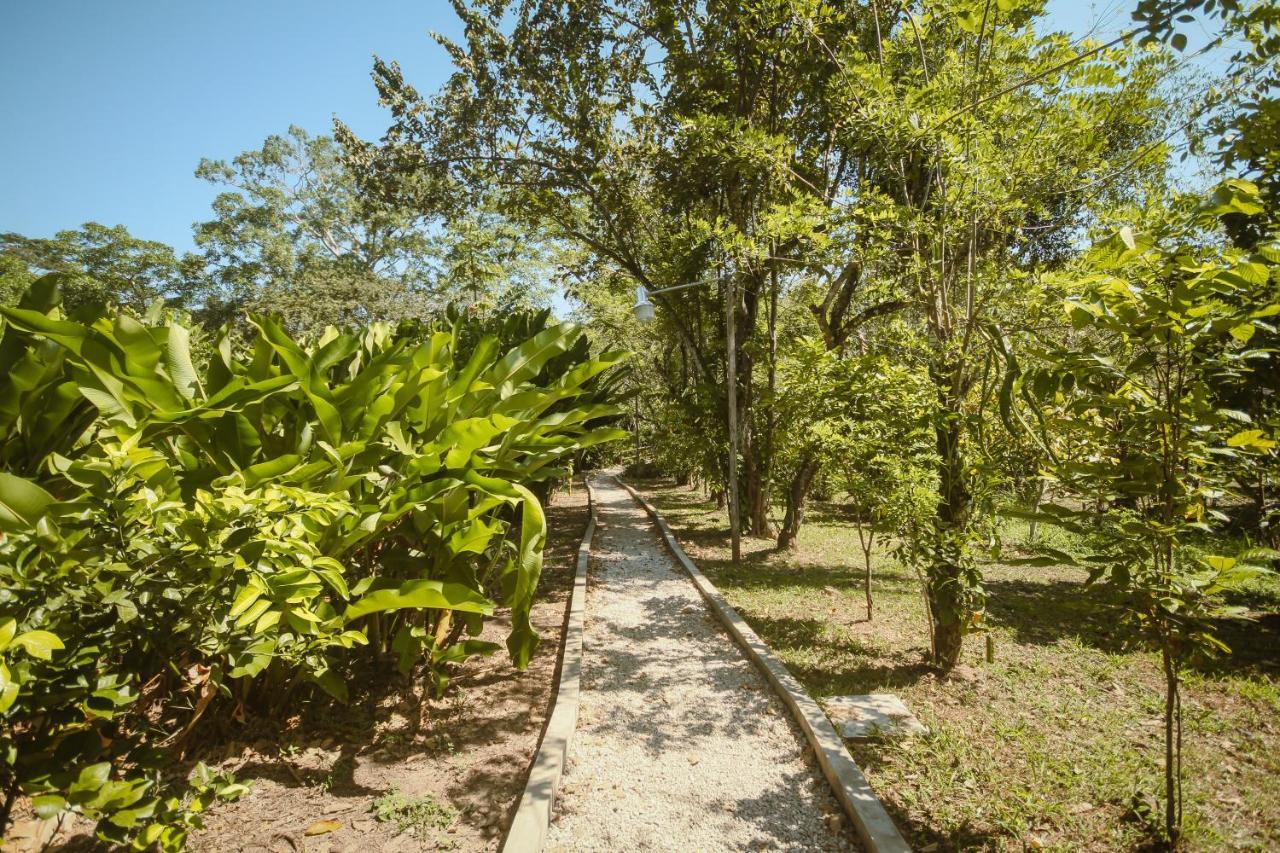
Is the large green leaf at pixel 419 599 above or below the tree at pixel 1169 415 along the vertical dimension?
below

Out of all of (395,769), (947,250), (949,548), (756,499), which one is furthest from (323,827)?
(756,499)

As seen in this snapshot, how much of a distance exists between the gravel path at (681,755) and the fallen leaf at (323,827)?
0.90 m

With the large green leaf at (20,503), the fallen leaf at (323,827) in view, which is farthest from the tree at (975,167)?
the large green leaf at (20,503)

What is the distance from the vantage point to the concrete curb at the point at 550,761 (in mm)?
2258

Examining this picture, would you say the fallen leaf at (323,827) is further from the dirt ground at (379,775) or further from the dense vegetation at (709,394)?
the dense vegetation at (709,394)

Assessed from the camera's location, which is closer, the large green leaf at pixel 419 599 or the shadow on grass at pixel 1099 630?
the large green leaf at pixel 419 599

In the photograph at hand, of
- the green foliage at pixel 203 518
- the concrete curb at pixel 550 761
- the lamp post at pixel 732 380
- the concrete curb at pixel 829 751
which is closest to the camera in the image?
the green foliage at pixel 203 518

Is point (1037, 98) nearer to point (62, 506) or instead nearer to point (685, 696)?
point (685, 696)

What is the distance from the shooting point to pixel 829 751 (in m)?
2.97

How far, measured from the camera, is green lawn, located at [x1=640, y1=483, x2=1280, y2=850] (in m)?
2.50

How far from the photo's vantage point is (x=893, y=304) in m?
7.82

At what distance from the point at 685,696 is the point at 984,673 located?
2.32 meters

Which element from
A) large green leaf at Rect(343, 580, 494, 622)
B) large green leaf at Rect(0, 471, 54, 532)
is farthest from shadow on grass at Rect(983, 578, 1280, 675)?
large green leaf at Rect(0, 471, 54, 532)

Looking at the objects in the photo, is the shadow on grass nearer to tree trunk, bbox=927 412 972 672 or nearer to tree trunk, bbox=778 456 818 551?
tree trunk, bbox=927 412 972 672
